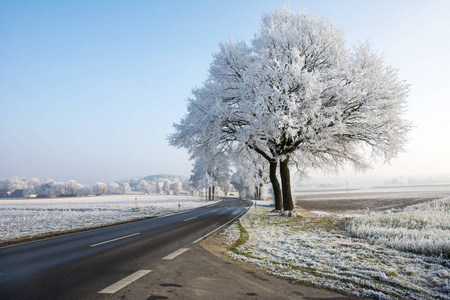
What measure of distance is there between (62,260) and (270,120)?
10.2 meters

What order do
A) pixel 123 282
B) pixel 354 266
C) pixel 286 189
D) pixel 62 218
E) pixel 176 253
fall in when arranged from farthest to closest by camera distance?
pixel 62 218 → pixel 286 189 → pixel 176 253 → pixel 354 266 → pixel 123 282

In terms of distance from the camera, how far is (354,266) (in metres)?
5.30

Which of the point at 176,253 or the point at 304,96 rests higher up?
the point at 304,96

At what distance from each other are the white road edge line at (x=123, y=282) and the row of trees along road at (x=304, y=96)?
924 centimetres

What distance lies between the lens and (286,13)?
A: 15781 mm

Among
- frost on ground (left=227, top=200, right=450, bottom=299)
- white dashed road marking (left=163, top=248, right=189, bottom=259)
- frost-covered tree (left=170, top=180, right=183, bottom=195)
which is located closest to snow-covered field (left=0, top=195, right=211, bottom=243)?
white dashed road marking (left=163, top=248, right=189, bottom=259)

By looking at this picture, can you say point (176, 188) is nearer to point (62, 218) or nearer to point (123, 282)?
point (62, 218)

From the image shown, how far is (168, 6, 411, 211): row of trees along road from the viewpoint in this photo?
12852mm

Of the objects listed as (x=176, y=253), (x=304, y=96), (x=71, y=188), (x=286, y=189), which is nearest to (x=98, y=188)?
(x=71, y=188)

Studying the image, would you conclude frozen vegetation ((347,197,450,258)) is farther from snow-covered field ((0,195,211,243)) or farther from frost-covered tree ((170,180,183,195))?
frost-covered tree ((170,180,183,195))

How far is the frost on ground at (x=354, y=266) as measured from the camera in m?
4.12

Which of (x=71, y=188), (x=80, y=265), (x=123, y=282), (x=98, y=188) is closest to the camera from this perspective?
(x=123, y=282)

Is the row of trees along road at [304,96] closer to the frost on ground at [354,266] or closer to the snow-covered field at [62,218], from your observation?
the frost on ground at [354,266]

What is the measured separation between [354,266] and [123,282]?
15.4 feet
